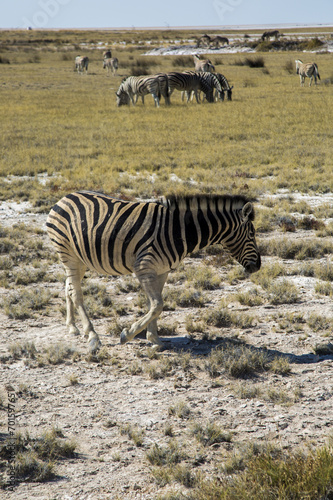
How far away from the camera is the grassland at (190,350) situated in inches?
154

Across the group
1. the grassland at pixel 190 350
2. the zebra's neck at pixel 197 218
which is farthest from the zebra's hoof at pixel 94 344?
the zebra's neck at pixel 197 218

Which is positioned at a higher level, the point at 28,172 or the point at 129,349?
the point at 28,172

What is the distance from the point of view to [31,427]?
4.48 metres

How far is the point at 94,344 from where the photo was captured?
19.3ft

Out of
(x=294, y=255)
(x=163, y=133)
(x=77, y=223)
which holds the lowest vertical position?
(x=294, y=255)

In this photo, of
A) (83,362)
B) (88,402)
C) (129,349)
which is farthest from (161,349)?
(88,402)

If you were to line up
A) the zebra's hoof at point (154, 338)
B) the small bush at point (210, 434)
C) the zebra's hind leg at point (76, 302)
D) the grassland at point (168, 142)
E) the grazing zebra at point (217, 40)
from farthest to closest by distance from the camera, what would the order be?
the grazing zebra at point (217, 40) → the grassland at point (168, 142) → the zebra's hind leg at point (76, 302) → the zebra's hoof at point (154, 338) → the small bush at point (210, 434)

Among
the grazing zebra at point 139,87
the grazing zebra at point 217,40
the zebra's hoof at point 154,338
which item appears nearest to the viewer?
the zebra's hoof at point 154,338

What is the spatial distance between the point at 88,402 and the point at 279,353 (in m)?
2.25

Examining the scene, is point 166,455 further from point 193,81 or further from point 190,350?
point 193,81

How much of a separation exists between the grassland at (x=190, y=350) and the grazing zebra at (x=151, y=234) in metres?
0.69

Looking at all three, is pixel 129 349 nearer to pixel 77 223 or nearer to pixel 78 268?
pixel 78 268

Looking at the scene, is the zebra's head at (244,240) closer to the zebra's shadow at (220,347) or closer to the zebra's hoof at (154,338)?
the zebra's shadow at (220,347)

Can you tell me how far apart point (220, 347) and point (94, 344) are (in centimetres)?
149
